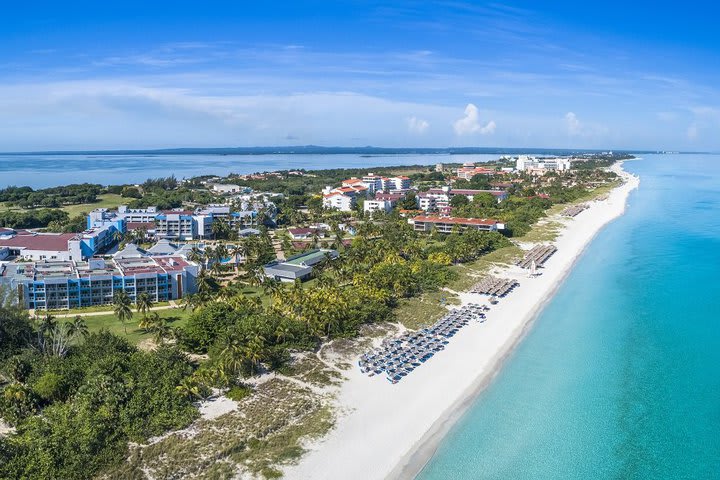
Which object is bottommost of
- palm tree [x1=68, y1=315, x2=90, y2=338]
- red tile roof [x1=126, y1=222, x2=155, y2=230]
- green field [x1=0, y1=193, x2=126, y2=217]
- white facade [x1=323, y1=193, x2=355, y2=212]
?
palm tree [x1=68, y1=315, x2=90, y2=338]

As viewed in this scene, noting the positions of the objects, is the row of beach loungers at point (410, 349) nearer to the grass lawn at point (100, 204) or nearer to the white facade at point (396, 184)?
the grass lawn at point (100, 204)

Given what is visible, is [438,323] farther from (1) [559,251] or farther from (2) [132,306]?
(1) [559,251]

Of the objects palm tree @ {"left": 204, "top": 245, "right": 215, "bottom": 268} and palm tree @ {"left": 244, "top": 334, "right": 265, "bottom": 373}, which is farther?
palm tree @ {"left": 204, "top": 245, "right": 215, "bottom": 268}

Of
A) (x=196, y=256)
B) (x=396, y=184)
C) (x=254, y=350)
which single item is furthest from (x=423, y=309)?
(x=396, y=184)

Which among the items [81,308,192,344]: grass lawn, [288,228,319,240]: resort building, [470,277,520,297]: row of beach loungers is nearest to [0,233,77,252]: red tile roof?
[81,308,192,344]: grass lawn

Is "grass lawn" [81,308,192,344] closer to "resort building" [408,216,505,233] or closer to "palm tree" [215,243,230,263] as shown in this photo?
"palm tree" [215,243,230,263]

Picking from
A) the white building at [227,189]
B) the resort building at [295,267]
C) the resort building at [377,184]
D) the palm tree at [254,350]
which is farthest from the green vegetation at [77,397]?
the white building at [227,189]
